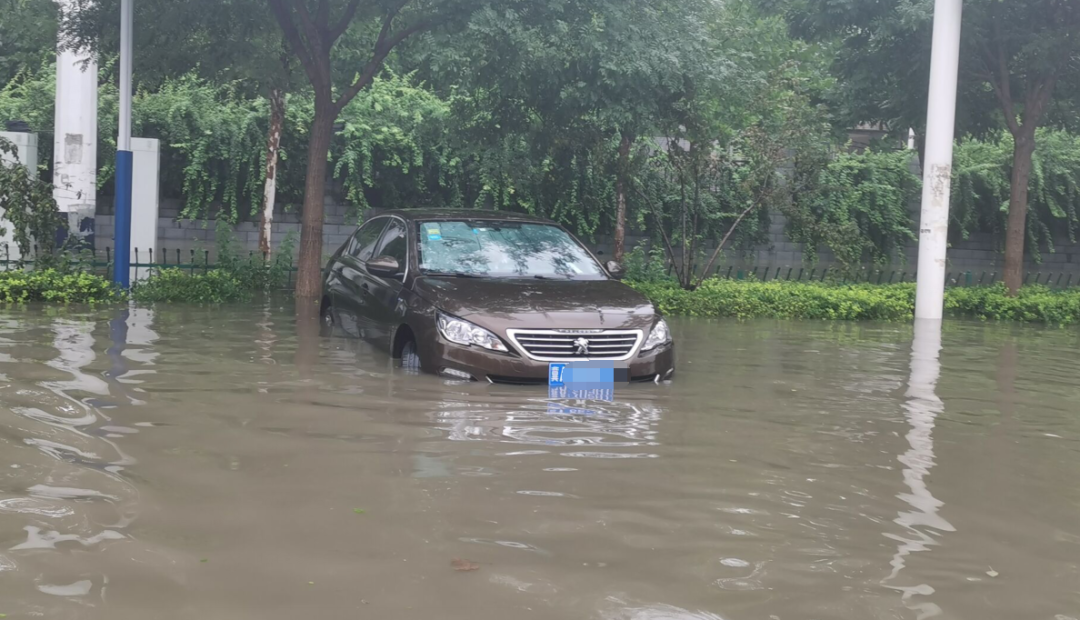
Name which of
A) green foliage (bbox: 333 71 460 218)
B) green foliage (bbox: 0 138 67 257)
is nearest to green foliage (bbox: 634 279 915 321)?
green foliage (bbox: 333 71 460 218)

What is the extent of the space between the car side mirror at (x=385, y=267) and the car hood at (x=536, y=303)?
1.01ft

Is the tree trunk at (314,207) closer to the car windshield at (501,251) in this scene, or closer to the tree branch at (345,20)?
the tree branch at (345,20)

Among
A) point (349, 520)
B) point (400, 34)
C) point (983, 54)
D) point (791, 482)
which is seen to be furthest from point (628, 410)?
point (983, 54)

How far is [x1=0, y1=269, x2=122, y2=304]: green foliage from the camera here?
12.2 m

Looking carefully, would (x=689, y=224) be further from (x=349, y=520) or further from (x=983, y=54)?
(x=349, y=520)

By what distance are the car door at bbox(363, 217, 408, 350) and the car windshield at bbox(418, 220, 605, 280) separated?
197 millimetres

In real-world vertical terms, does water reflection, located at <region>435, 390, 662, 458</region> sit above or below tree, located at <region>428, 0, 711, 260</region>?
below

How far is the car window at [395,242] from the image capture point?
28.8 ft

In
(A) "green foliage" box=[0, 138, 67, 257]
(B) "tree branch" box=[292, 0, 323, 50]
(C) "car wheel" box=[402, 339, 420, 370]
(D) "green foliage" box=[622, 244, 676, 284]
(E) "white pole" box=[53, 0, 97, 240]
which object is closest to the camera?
(C) "car wheel" box=[402, 339, 420, 370]

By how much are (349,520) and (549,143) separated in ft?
39.0

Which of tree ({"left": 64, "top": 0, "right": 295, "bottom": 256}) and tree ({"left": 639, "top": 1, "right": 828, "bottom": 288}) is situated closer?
tree ({"left": 64, "top": 0, "right": 295, "bottom": 256})

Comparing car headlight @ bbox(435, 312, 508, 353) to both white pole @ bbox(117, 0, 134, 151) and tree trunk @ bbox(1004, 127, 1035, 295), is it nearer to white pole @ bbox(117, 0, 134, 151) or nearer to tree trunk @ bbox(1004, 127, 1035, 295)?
white pole @ bbox(117, 0, 134, 151)

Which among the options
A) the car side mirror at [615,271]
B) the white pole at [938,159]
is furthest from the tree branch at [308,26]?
the white pole at [938,159]

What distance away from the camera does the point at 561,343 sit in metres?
7.35
